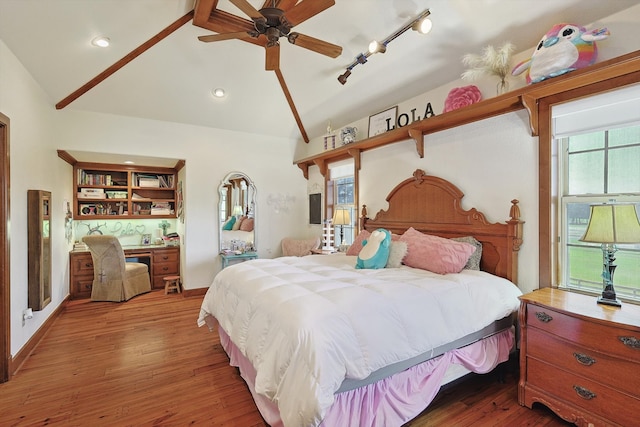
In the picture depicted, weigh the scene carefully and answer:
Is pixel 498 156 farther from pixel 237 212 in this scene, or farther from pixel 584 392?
pixel 237 212

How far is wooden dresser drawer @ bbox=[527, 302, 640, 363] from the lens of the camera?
1538 millimetres

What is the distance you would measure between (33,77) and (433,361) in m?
4.44

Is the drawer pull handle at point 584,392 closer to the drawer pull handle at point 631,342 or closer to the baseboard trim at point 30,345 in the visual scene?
the drawer pull handle at point 631,342

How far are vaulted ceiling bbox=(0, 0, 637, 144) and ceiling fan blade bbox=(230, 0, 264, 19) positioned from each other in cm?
31

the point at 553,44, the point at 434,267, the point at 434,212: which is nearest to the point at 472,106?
the point at 553,44

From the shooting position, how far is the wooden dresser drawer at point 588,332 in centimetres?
154

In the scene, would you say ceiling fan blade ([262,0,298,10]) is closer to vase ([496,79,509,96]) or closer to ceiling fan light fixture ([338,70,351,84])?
ceiling fan light fixture ([338,70,351,84])

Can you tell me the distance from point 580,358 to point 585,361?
0.08 feet

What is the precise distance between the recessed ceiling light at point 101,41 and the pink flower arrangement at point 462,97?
3.35m

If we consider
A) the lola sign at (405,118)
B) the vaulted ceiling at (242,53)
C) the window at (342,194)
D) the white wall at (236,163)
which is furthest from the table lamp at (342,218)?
the vaulted ceiling at (242,53)

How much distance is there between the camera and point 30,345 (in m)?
2.75

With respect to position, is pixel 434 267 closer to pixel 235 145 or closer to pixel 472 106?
pixel 472 106

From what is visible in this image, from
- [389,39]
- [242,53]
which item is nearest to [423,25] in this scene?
[389,39]

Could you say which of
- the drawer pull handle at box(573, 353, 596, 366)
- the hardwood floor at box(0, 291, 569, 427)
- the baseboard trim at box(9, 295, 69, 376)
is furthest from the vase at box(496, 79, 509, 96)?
the baseboard trim at box(9, 295, 69, 376)
